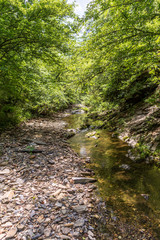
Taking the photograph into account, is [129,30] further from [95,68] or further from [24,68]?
[24,68]

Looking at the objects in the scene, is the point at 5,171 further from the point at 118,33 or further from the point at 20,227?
the point at 118,33

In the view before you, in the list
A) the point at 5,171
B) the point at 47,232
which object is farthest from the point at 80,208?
the point at 5,171

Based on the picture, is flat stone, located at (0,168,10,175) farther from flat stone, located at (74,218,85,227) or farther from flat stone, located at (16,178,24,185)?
flat stone, located at (74,218,85,227)

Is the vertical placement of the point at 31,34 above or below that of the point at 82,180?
above

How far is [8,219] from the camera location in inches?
109

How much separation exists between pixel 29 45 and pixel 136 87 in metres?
8.73

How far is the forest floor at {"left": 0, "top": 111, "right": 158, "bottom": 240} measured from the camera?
267cm

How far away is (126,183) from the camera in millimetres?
4809

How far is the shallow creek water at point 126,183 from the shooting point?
364 centimetres

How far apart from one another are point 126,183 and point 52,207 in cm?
295

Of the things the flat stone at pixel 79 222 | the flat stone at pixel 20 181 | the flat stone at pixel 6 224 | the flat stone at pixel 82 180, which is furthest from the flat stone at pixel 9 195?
the flat stone at pixel 82 180

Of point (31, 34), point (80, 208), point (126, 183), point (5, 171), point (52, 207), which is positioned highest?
point (31, 34)

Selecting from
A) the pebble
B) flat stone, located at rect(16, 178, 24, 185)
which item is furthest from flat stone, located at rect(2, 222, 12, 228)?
flat stone, located at rect(16, 178, 24, 185)

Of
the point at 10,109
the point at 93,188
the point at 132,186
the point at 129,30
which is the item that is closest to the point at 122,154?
the point at 132,186
